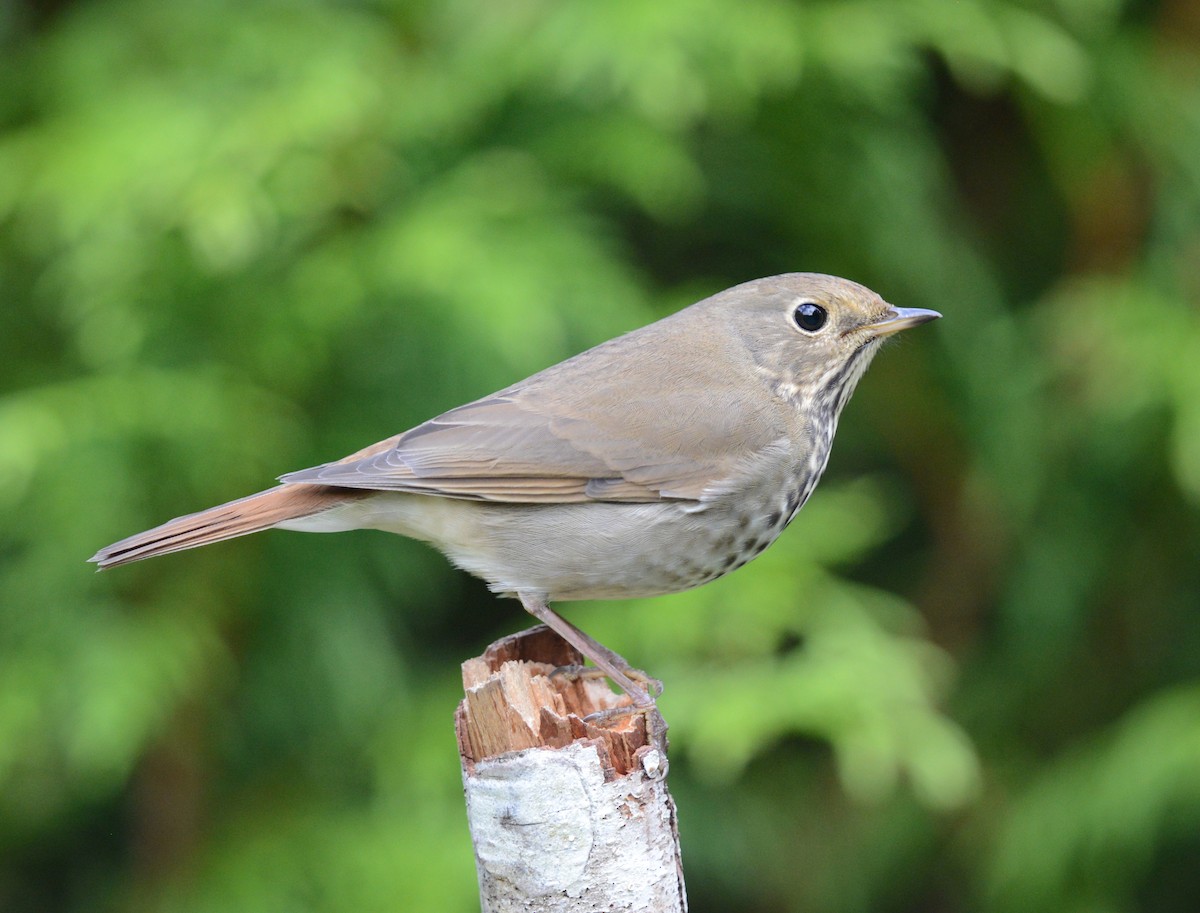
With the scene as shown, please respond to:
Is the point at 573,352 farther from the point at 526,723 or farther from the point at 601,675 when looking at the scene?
the point at 526,723

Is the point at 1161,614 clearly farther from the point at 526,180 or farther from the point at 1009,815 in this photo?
the point at 526,180

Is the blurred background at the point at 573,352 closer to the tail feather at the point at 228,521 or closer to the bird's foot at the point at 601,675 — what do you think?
the bird's foot at the point at 601,675

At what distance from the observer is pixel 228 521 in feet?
10.3

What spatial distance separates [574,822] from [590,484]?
3.65ft

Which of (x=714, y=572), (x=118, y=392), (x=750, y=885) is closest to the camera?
(x=714, y=572)

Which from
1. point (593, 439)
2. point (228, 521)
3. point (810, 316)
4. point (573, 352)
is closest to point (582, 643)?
point (593, 439)

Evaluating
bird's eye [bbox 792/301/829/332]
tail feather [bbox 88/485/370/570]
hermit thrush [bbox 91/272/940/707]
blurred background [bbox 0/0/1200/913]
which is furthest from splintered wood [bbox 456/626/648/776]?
blurred background [bbox 0/0/1200/913]

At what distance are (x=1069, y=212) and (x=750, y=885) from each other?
2705 millimetres

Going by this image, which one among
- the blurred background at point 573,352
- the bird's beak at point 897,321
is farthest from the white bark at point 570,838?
the blurred background at point 573,352

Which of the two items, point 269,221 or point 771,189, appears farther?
Result: point 771,189

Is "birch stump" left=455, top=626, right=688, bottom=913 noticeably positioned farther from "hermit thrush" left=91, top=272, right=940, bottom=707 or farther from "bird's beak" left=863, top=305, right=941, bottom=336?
"bird's beak" left=863, top=305, right=941, bottom=336

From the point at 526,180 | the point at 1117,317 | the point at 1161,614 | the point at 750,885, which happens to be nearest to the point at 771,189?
the point at 526,180

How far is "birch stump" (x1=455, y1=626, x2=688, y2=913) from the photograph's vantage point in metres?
2.24

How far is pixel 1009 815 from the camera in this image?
4.84 m
